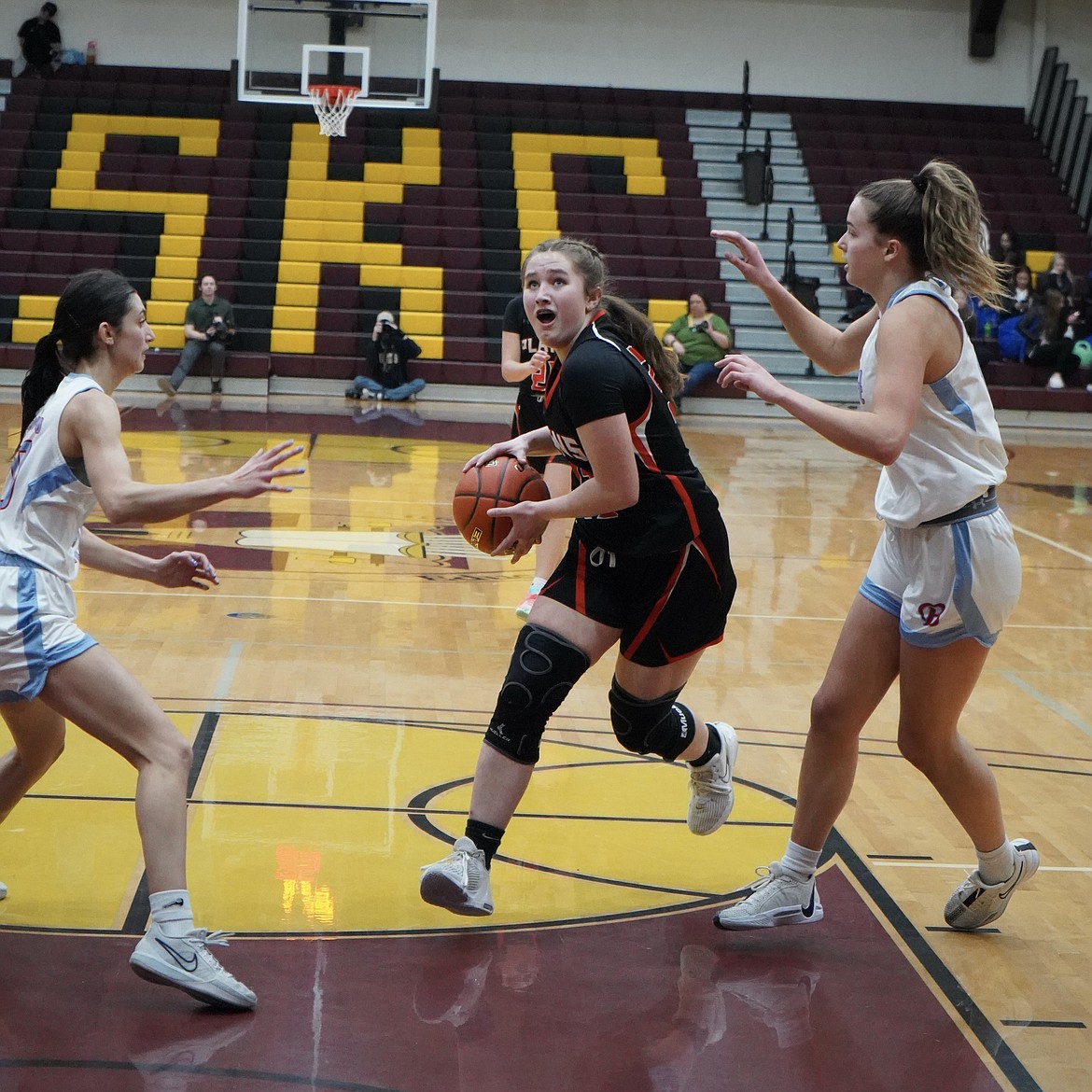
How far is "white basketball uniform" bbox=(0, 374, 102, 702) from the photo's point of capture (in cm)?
260

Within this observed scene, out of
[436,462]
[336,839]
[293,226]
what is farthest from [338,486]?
[293,226]

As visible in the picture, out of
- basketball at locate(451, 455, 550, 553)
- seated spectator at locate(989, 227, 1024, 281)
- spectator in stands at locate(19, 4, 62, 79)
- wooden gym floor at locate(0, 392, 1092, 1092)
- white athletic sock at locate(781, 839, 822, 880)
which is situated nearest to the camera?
wooden gym floor at locate(0, 392, 1092, 1092)

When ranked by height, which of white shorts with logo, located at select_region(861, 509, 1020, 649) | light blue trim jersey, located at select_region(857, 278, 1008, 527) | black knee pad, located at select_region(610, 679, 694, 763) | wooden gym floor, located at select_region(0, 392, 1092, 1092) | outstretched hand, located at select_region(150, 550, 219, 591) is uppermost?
light blue trim jersey, located at select_region(857, 278, 1008, 527)

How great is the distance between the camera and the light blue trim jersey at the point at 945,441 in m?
2.81

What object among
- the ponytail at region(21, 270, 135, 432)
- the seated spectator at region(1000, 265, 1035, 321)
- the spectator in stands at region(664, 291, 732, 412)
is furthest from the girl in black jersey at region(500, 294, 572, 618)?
the seated spectator at region(1000, 265, 1035, 321)

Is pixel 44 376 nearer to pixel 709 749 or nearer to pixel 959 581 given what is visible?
pixel 709 749

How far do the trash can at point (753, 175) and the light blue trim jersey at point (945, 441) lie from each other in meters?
15.6

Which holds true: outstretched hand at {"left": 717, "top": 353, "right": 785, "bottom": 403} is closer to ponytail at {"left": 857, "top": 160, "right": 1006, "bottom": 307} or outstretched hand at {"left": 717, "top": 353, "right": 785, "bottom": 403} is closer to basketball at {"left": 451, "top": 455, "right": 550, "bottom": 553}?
ponytail at {"left": 857, "top": 160, "right": 1006, "bottom": 307}

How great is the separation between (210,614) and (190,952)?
11.1ft

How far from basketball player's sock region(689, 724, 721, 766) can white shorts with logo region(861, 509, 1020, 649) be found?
69 cm

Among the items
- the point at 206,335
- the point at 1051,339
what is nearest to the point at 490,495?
the point at 206,335

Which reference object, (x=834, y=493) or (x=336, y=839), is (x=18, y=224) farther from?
(x=336, y=839)

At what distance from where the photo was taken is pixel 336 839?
11.5 ft

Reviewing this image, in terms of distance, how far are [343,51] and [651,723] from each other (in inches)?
517
